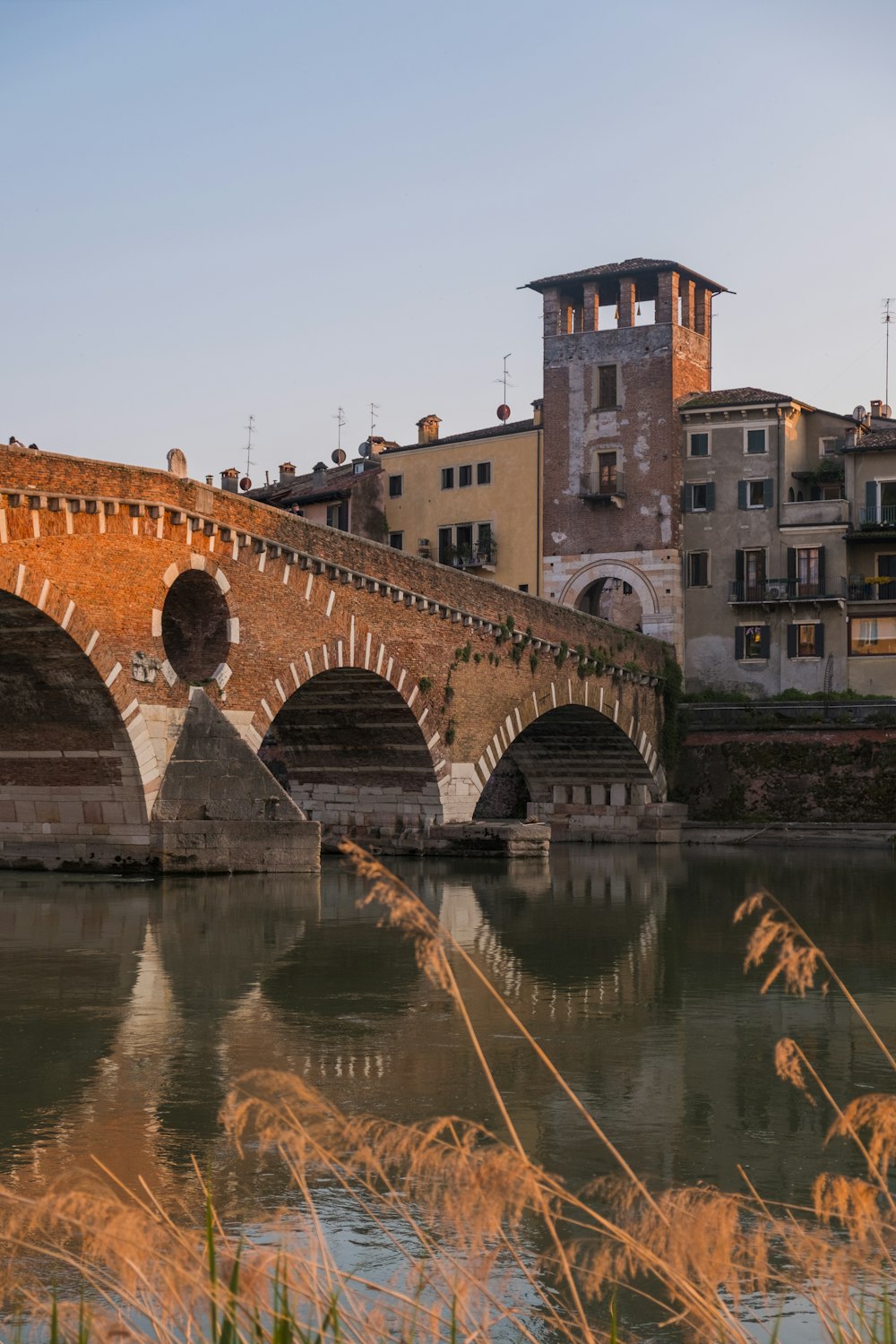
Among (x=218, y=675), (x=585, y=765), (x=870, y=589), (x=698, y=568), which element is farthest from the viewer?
(x=698, y=568)

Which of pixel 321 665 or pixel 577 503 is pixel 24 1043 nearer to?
pixel 321 665

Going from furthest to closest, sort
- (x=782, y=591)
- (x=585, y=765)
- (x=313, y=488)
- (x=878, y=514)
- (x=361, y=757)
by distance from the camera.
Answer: (x=313, y=488) → (x=782, y=591) → (x=878, y=514) → (x=585, y=765) → (x=361, y=757)

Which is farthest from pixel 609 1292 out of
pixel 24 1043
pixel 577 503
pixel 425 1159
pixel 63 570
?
pixel 577 503

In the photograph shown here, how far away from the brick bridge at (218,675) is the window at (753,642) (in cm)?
1198

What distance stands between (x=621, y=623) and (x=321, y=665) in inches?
882

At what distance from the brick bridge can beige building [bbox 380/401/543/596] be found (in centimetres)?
1361

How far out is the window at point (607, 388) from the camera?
4700 cm

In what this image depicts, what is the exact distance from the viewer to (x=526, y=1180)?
3.43 metres

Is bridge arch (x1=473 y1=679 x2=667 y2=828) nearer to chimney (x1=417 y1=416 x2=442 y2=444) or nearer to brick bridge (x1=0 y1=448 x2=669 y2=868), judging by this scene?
brick bridge (x1=0 y1=448 x2=669 y2=868)

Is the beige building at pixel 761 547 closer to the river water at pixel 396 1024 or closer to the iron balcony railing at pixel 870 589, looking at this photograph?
the iron balcony railing at pixel 870 589

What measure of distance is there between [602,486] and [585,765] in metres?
8.89

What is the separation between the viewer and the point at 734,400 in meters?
45.9

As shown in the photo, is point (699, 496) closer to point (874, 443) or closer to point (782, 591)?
point (782, 591)

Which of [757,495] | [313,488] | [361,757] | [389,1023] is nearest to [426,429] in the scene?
[313,488]
